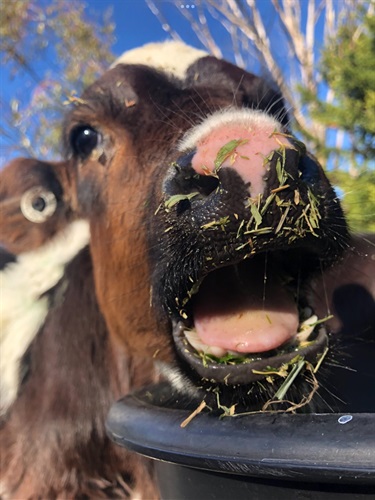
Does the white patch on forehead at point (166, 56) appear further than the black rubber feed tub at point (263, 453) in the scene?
Yes

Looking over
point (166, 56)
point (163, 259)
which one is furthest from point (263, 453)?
point (166, 56)

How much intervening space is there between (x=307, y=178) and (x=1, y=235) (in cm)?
147

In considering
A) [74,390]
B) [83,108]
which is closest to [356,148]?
[83,108]

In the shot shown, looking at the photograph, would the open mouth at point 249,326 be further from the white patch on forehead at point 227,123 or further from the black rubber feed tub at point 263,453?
the white patch on forehead at point 227,123

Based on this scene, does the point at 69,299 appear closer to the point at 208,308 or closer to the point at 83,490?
the point at 83,490

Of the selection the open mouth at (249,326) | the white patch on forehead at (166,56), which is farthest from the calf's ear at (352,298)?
the white patch on forehead at (166,56)

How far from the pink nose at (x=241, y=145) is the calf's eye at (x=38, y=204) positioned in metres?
0.99

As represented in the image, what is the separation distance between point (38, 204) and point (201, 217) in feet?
4.01

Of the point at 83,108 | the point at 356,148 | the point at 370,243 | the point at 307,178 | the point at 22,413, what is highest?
the point at 83,108

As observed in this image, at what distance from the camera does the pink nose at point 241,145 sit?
3.80 feet

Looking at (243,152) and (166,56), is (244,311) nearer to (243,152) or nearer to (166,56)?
(243,152)

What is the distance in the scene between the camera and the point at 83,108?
6.46 ft

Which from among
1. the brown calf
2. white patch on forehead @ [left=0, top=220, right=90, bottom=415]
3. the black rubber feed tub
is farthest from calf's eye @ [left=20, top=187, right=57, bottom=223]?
the black rubber feed tub

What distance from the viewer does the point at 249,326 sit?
1349 millimetres
